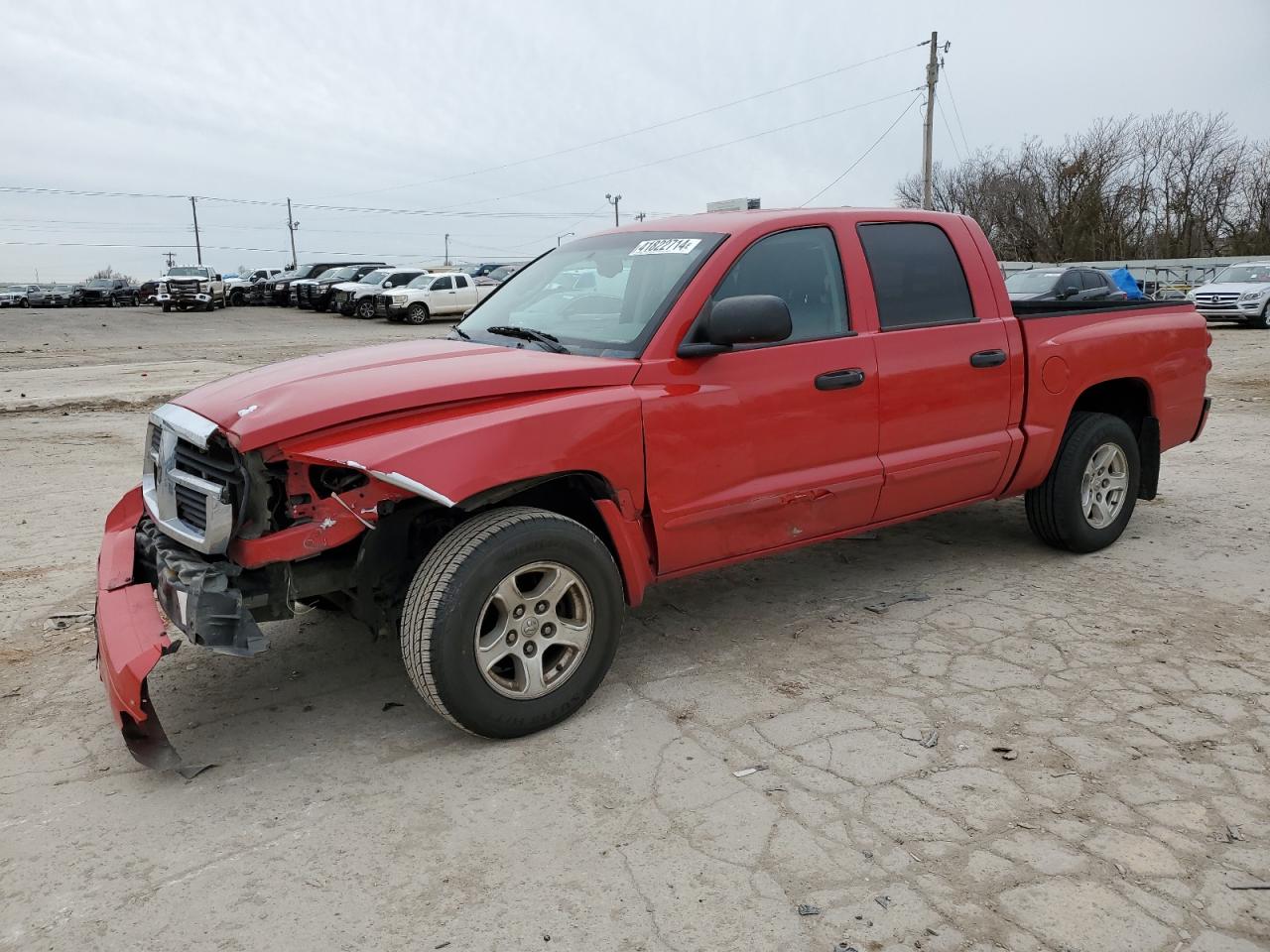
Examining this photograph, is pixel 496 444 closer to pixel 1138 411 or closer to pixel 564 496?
pixel 564 496

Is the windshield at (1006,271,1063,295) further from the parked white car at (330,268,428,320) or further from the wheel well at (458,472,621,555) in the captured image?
the parked white car at (330,268,428,320)

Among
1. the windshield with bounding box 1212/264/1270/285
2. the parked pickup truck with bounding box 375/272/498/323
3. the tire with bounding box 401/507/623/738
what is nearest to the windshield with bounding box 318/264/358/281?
the parked pickup truck with bounding box 375/272/498/323

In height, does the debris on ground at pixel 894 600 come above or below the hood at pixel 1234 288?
below

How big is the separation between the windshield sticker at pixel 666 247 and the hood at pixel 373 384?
705mm

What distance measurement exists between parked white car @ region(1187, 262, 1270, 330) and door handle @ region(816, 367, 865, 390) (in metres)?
21.9

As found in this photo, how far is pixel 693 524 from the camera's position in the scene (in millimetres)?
3914

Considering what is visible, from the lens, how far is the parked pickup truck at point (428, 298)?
3117 centimetres

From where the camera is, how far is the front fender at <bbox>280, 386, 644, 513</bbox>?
126 inches

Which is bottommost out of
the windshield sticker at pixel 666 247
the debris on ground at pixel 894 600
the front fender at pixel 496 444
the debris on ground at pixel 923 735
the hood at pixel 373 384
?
the debris on ground at pixel 923 735

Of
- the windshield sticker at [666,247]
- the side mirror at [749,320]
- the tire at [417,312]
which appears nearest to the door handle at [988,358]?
the side mirror at [749,320]

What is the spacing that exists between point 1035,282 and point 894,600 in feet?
52.4

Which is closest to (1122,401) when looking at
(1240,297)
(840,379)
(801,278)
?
(840,379)

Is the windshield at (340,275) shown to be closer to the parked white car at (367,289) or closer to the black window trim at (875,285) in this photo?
the parked white car at (367,289)

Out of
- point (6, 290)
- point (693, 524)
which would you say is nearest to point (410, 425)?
point (693, 524)
